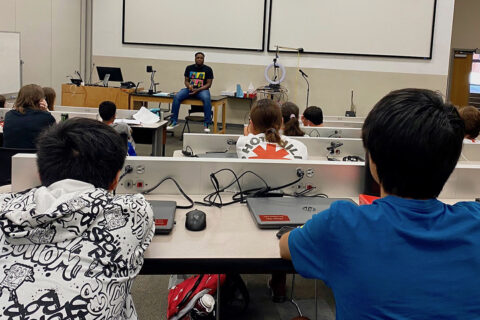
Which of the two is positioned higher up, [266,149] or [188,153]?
[266,149]

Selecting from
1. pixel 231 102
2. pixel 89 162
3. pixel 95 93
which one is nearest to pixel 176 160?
pixel 89 162

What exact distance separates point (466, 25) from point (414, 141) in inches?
474

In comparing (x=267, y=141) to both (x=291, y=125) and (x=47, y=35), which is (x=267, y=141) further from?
(x=47, y=35)

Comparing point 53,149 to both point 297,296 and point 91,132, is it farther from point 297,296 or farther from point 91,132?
point 297,296

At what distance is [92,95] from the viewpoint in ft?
25.0

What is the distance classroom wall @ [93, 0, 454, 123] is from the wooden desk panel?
6.75 ft

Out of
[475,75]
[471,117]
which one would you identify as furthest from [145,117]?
[475,75]

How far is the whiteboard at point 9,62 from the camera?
22.7 ft

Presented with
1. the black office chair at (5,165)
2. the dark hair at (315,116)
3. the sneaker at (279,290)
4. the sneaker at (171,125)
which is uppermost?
the dark hair at (315,116)

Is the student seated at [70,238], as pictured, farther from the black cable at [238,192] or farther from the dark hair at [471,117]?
the dark hair at [471,117]

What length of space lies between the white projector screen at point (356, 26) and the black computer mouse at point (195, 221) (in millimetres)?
8073

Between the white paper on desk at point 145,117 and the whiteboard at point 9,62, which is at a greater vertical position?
the whiteboard at point 9,62

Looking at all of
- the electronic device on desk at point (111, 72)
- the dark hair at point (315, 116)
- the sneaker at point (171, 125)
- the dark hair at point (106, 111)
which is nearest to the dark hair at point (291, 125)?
the dark hair at point (315, 116)

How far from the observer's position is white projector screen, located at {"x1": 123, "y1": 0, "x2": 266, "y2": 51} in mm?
9125
